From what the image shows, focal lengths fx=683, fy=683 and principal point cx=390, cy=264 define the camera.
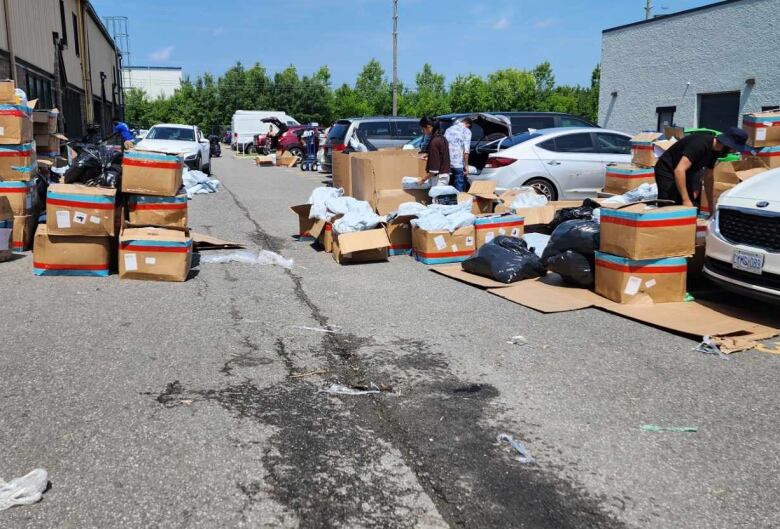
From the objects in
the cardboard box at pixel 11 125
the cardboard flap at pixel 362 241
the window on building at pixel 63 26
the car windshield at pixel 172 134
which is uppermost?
the window on building at pixel 63 26

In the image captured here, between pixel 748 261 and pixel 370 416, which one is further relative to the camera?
pixel 748 261

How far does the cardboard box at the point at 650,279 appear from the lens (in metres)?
6.64

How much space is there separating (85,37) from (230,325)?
108 feet

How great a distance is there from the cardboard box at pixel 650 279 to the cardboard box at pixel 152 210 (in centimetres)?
507

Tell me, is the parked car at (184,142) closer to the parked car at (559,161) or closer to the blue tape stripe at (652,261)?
the parked car at (559,161)

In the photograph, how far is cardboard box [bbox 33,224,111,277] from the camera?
789cm

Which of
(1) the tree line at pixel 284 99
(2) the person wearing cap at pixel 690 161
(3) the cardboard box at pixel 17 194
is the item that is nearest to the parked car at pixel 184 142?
(3) the cardboard box at pixel 17 194

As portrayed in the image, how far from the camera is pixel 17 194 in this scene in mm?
9305

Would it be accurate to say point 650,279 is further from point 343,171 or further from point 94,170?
point 343,171

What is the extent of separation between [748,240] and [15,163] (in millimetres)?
9118

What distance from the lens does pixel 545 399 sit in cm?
452

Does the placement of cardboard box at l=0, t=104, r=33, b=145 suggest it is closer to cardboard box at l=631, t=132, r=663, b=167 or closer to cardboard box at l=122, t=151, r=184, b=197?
cardboard box at l=122, t=151, r=184, b=197

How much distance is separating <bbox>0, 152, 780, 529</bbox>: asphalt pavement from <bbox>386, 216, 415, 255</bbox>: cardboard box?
2.68 meters

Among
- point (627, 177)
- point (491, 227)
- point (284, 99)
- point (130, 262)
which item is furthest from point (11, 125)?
point (284, 99)
